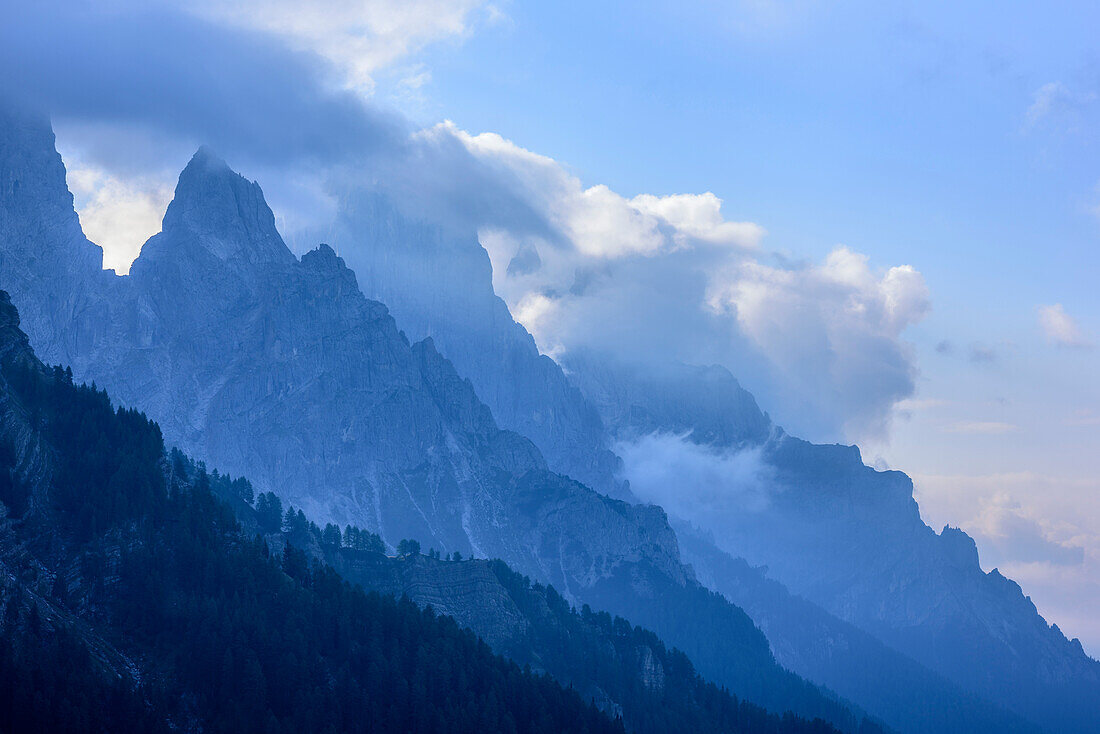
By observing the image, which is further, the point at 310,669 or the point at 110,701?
the point at 310,669

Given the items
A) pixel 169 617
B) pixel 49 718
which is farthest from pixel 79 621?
pixel 49 718

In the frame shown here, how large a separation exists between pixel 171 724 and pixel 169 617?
73.7 feet

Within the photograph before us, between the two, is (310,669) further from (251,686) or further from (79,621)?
(79,621)

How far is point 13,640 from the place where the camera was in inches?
6412

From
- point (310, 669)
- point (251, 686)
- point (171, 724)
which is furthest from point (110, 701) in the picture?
point (310, 669)

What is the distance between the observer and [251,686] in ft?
611

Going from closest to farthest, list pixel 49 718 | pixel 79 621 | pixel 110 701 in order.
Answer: pixel 49 718 < pixel 110 701 < pixel 79 621

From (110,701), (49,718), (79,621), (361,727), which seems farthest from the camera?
(361,727)

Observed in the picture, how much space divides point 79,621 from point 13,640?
63.0 ft

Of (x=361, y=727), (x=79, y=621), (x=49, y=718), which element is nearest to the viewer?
(x=49, y=718)

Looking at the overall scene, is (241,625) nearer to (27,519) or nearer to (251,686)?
(251,686)

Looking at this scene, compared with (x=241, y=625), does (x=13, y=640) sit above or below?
below

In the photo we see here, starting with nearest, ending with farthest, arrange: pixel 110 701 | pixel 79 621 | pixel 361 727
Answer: pixel 110 701 → pixel 79 621 → pixel 361 727

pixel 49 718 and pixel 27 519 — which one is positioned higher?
pixel 27 519
